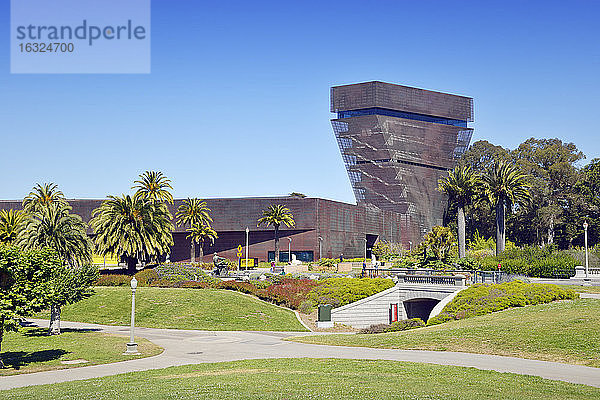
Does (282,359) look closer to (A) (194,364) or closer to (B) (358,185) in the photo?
(A) (194,364)

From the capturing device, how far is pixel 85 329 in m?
40.1

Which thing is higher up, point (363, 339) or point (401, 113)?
point (401, 113)

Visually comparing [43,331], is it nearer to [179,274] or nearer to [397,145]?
[179,274]

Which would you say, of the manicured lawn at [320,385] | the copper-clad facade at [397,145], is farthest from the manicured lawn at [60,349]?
the copper-clad facade at [397,145]

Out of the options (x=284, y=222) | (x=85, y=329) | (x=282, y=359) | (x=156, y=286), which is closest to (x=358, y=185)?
(x=284, y=222)

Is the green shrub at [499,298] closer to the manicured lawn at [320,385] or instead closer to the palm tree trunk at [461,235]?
the manicured lawn at [320,385]

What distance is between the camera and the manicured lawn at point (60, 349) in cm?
2600

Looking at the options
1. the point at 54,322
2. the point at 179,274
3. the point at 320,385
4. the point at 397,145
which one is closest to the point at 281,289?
the point at 179,274

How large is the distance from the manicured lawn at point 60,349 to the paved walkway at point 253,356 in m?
1.05

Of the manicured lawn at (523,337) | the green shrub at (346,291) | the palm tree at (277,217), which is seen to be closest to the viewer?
the manicured lawn at (523,337)

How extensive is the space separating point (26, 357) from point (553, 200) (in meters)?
118

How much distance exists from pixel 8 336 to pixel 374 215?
111412mm

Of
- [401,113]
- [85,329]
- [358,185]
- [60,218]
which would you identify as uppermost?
[401,113]

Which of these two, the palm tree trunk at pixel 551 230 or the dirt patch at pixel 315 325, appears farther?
the palm tree trunk at pixel 551 230
